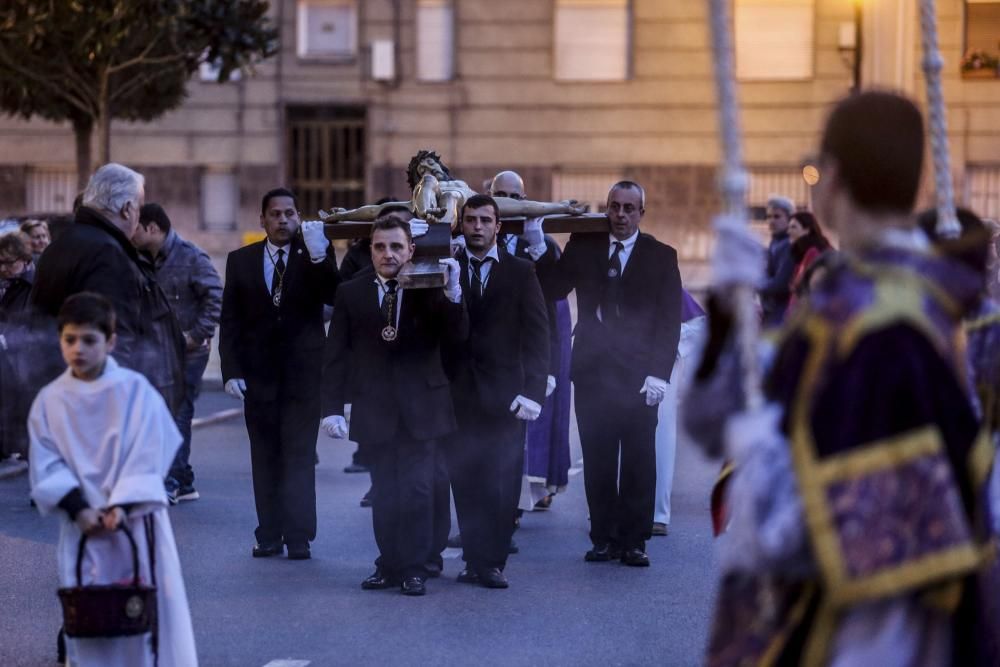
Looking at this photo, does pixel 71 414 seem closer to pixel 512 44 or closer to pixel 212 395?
pixel 212 395

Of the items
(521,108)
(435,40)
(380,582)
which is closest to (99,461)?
(380,582)

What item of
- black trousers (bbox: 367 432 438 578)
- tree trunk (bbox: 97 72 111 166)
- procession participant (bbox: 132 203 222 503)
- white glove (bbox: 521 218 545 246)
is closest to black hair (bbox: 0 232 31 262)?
procession participant (bbox: 132 203 222 503)

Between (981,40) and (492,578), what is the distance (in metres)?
25.9

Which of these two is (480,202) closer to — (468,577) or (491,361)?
(491,361)

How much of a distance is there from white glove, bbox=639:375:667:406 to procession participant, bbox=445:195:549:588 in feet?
2.27

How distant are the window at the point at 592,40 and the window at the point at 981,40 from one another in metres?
5.96

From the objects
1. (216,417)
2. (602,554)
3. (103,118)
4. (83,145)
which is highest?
(103,118)

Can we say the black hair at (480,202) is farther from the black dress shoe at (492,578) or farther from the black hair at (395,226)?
the black dress shoe at (492,578)

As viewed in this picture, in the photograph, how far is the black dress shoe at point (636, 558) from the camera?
953cm

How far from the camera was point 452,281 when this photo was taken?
28.7 feet

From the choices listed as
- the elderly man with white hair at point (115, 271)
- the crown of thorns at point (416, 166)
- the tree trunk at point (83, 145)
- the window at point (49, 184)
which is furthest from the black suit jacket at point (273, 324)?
the window at point (49, 184)

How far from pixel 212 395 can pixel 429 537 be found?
1061 centimetres

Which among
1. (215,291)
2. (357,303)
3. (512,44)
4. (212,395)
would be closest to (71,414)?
(357,303)

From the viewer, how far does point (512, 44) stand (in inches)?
1310
